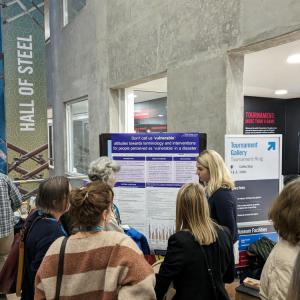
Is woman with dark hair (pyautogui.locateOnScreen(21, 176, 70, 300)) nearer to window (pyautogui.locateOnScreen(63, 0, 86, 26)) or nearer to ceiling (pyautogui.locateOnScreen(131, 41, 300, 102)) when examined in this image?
ceiling (pyautogui.locateOnScreen(131, 41, 300, 102))

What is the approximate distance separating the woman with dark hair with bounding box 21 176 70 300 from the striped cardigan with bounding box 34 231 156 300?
1.24 feet

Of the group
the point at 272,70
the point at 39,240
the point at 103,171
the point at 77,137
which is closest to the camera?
the point at 39,240

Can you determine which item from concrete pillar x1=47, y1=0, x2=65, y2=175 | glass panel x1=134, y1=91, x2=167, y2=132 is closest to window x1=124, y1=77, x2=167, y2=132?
glass panel x1=134, y1=91, x2=167, y2=132

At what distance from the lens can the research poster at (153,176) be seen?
2.82 metres

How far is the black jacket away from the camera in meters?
1.55

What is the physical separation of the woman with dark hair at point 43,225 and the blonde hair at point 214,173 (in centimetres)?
109

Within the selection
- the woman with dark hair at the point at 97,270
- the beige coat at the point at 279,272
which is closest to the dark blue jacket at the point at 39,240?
the woman with dark hair at the point at 97,270

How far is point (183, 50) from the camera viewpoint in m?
3.32

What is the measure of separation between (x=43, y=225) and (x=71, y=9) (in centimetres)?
562

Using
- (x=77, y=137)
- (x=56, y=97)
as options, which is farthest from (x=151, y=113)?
(x=56, y=97)

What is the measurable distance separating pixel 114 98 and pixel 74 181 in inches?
83.2

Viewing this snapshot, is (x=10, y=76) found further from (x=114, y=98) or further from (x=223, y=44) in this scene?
(x=223, y=44)

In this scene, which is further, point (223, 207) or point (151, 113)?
point (151, 113)

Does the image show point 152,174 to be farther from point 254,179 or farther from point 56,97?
point 56,97
